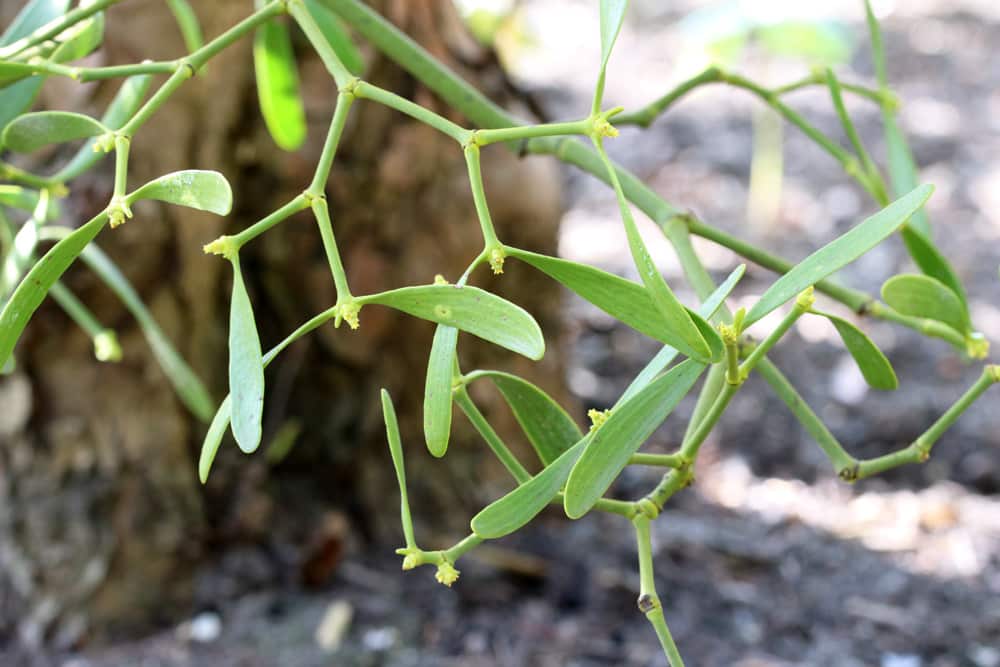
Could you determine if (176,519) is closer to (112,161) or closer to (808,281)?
(112,161)

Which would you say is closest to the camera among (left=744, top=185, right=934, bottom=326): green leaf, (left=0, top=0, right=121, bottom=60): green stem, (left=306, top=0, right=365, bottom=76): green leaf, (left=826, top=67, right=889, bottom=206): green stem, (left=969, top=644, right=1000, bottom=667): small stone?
(left=744, top=185, right=934, bottom=326): green leaf

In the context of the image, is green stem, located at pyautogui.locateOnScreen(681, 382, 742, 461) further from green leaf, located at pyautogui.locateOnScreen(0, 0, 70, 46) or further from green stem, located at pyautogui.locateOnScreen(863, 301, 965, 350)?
green leaf, located at pyautogui.locateOnScreen(0, 0, 70, 46)

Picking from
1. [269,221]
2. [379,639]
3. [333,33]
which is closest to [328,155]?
[269,221]

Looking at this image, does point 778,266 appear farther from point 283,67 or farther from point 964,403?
point 283,67

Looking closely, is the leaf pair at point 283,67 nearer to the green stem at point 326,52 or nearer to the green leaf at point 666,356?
the green stem at point 326,52

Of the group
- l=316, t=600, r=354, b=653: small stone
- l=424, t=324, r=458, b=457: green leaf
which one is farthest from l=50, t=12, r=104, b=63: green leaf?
l=316, t=600, r=354, b=653: small stone

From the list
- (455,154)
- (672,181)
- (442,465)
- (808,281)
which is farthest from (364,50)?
(672,181)
